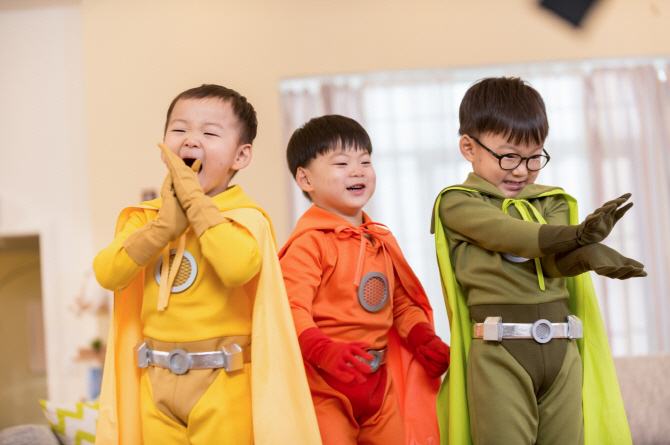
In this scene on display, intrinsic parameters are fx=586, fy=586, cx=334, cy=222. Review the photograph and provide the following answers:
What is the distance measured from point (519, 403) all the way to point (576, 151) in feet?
11.8

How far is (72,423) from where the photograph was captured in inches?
75.1

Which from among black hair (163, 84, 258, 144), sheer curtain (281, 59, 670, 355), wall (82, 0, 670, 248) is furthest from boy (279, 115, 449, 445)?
sheer curtain (281, 59, 670, 355)

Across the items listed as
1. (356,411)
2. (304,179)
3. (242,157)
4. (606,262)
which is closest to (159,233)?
(242,157)

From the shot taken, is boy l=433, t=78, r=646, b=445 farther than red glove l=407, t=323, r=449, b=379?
No

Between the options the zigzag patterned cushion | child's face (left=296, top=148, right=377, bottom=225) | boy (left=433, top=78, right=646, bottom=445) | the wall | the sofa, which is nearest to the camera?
boy (left=433, top=78, right=646, bottom=445)

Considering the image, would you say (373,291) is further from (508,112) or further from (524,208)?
(508,112)

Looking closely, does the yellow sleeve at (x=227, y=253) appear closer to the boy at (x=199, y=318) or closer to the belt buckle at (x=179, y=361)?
the boy at (x=199, y=318)

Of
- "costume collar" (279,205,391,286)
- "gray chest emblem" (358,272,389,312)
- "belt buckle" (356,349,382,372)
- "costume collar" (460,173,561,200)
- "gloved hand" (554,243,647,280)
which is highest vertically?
"costume collar" (460,173,561,200)

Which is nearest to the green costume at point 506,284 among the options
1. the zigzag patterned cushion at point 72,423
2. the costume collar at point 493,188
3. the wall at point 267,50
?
the costume collar at point 493,188

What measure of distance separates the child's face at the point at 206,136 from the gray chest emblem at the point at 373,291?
47cm

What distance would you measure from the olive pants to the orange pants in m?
0.24

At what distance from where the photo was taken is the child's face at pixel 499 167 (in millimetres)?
1525

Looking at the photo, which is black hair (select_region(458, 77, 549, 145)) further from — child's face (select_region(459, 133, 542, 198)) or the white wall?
the white wall

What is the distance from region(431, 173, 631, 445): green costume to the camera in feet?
4.68
